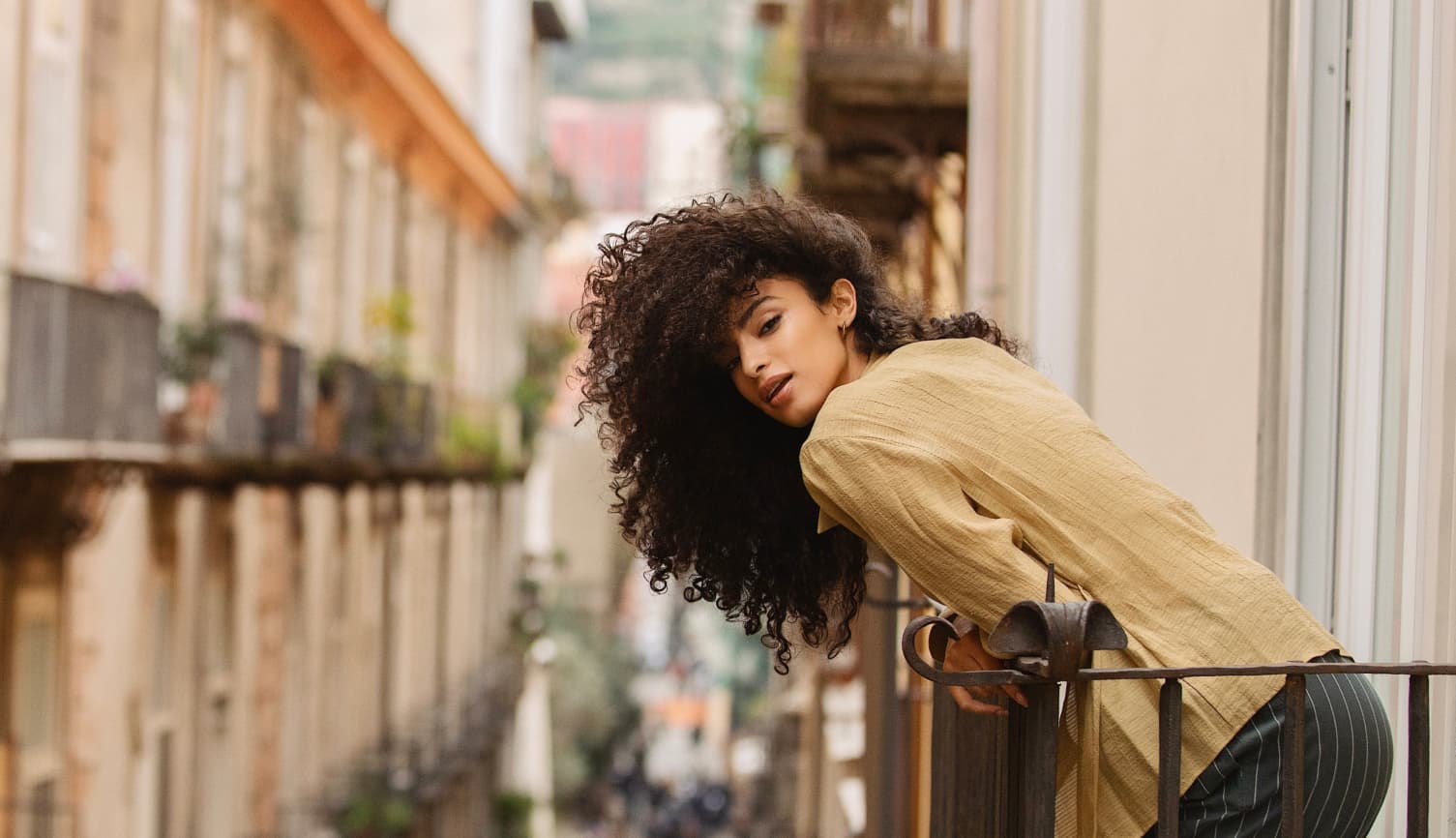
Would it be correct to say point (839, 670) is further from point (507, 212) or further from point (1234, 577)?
A: point (507, 212)

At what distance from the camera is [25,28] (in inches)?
449

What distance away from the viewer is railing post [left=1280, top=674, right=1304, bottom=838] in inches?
81.7

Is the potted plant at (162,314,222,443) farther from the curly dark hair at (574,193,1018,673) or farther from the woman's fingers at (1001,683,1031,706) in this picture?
the woman's fingers at (1001,683,1031,706)

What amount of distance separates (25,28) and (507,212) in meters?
21.0

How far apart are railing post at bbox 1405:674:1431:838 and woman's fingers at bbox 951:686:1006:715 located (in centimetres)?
53

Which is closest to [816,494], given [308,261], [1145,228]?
[1145,228]

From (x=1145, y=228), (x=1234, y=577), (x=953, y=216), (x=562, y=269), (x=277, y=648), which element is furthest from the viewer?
(x=562, y=269)

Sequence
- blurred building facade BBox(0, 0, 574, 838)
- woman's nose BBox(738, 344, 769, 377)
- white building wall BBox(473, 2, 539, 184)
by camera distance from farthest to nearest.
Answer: white building wall BBox(473, 2, 539, 184)
blurred building facade BBox(0, 0, 574, 838)
woman's nose BBox(738, 344, 769, 377)

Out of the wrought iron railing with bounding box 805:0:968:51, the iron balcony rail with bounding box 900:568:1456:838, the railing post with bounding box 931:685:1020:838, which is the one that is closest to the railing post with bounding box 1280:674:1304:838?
the iron balcony rail with bounding box 900:568:1456:838

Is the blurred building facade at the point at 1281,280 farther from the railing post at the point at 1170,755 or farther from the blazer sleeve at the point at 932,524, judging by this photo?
the blazer sleeve at the point at 932,524

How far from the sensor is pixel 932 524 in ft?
6.95

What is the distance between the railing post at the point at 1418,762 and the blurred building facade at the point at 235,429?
9095 millimetres

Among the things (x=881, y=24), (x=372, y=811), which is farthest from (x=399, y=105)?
(x=881, y=24)

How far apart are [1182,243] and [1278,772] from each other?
7.31 ft
